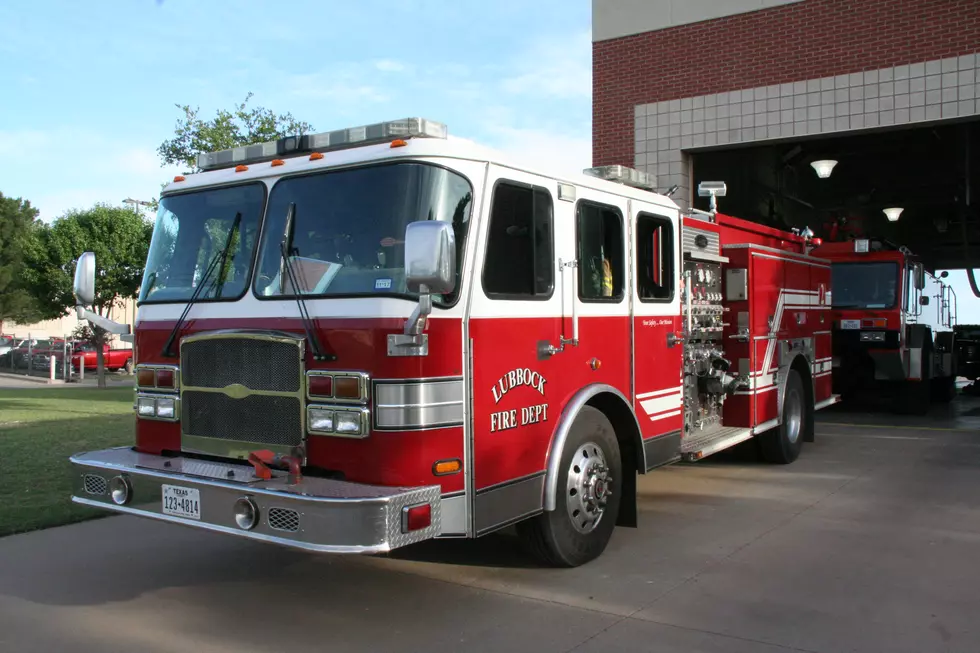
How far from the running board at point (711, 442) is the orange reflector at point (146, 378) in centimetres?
400

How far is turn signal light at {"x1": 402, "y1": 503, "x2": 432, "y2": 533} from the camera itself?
407 cm

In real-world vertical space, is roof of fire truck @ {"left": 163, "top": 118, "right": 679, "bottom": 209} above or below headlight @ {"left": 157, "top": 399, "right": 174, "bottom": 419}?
above

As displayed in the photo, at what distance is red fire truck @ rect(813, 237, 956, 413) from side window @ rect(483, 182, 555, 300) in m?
8.81

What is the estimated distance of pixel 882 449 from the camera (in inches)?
395

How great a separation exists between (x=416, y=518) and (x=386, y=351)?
2.72ft

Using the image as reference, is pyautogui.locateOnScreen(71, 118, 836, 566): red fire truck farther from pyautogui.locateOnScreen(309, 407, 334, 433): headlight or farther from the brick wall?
the brick wall

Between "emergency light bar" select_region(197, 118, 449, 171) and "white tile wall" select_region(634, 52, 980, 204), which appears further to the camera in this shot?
"white tile wall" select_region(634, 52, 980, 204)

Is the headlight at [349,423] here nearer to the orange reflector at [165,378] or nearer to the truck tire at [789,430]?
the orange reflector at [165,378]

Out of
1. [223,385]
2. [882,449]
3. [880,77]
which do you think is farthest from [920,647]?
[880,77]

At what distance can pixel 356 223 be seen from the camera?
14.9 feet

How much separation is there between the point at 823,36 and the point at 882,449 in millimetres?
5574

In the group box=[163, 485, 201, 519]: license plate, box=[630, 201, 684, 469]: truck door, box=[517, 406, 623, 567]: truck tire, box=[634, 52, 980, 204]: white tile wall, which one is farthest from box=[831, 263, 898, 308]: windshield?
box=[163, 485, 201, 519]: license plate

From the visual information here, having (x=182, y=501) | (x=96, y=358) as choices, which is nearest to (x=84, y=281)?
(x=182, y=501)

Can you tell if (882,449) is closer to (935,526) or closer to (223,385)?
(935,526)
